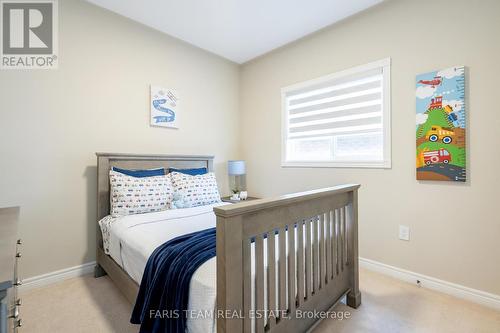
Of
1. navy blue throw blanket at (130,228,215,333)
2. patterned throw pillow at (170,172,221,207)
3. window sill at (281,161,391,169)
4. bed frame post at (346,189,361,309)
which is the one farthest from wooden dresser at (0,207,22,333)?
window sill at (281,161,391,169)

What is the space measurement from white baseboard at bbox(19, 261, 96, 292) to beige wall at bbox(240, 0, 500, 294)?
2.40 m

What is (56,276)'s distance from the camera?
7.09 feet

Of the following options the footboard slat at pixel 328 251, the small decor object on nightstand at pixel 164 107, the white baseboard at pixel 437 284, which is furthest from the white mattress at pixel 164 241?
the white baseboard at pixel 437 284

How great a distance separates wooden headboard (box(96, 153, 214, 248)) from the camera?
2293mm

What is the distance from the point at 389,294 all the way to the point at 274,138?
209cm

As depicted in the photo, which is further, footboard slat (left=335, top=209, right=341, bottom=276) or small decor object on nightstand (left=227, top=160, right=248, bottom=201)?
small decor object on nightstand (left=227, top=160, right=248, bottom=201)

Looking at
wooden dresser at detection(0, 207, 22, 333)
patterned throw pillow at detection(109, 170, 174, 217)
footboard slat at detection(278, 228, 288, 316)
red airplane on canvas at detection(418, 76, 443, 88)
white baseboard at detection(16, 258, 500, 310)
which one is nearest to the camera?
wooden dresser at detection(0, 207, 22, 333)

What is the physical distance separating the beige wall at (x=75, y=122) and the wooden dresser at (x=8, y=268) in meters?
0.67

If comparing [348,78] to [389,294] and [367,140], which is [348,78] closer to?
[367,140]

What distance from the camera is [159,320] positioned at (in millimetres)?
1144

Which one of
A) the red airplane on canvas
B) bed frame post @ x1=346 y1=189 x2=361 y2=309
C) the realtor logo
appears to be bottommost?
bed frame post @ x1=346 y1=189 x2=361 y2=309

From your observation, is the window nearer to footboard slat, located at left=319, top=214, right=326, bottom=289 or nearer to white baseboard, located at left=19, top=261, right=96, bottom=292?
footboard slat, located at left=319, top=214, right=326, bottom=289

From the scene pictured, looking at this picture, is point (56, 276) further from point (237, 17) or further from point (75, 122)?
point (237, 17)

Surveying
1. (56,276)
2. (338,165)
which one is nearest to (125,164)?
(56,276)
